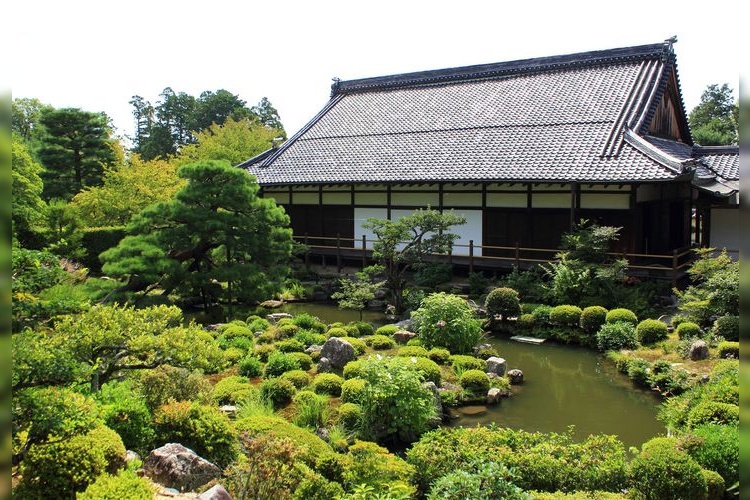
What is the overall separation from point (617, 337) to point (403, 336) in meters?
5.31

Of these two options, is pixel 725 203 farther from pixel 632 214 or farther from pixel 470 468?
pixel 470 468

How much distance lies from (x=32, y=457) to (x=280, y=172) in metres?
21.5

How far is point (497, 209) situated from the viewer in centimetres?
2153

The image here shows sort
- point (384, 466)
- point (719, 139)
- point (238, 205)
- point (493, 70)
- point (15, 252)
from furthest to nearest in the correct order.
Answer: point (719, 139)
point (493, 70)
point (238, 205)
point (384, 466)
point (15, 252)

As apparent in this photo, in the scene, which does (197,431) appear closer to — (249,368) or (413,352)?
(249,368)

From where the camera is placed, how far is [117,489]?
17.7ft

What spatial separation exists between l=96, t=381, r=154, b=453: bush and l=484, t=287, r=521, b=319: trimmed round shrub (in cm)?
1117

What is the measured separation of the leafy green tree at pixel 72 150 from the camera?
31625 mm

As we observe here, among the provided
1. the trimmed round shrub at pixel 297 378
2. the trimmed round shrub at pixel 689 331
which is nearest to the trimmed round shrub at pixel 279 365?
the trimmed round shrub at pixel 297 378

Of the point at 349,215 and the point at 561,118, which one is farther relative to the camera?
the point at 349,215

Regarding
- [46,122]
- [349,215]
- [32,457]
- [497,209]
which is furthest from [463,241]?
[46,122]

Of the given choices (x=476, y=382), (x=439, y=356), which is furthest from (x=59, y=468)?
(x=439, y=356)

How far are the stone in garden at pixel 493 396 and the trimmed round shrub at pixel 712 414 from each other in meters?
3.68

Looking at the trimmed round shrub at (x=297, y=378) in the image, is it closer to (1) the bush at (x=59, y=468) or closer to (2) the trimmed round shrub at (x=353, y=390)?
(2) the trimmed round shrub at (x=353, y=390)
